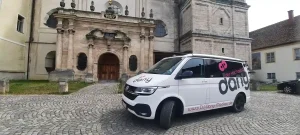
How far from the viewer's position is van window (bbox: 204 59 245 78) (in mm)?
5559

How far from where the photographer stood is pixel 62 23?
17.3m

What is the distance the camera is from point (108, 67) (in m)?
19.1

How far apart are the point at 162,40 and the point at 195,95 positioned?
19897 millimetres

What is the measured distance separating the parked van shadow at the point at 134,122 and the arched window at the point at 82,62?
41.8 feet

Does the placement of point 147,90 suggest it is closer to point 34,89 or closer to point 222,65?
point 222,65

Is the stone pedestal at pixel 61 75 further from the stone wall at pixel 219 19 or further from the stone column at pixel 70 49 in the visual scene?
the stone wall at pixel 219 19

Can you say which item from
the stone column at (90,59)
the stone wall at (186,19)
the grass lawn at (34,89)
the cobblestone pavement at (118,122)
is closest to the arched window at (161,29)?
the stone wall at (186,19)

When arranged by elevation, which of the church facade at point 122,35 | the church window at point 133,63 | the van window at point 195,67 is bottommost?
the van window at point 195,67

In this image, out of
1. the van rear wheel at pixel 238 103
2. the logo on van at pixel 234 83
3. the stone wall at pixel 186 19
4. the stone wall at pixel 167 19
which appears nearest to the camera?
the logo on van at pixel 234 83

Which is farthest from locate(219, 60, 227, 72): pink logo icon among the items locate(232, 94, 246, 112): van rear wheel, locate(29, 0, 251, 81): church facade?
locate(29, 0, 251, 81): church facade

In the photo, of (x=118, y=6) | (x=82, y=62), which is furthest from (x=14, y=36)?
(x=118, y=6)

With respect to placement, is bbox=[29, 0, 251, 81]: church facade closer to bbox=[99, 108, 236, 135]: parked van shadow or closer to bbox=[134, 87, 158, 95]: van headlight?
bbox=[99, 108, 236, 135]: parked van shadow

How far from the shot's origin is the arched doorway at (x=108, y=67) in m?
18.9

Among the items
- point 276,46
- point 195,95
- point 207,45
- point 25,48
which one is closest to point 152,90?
point 195,95
